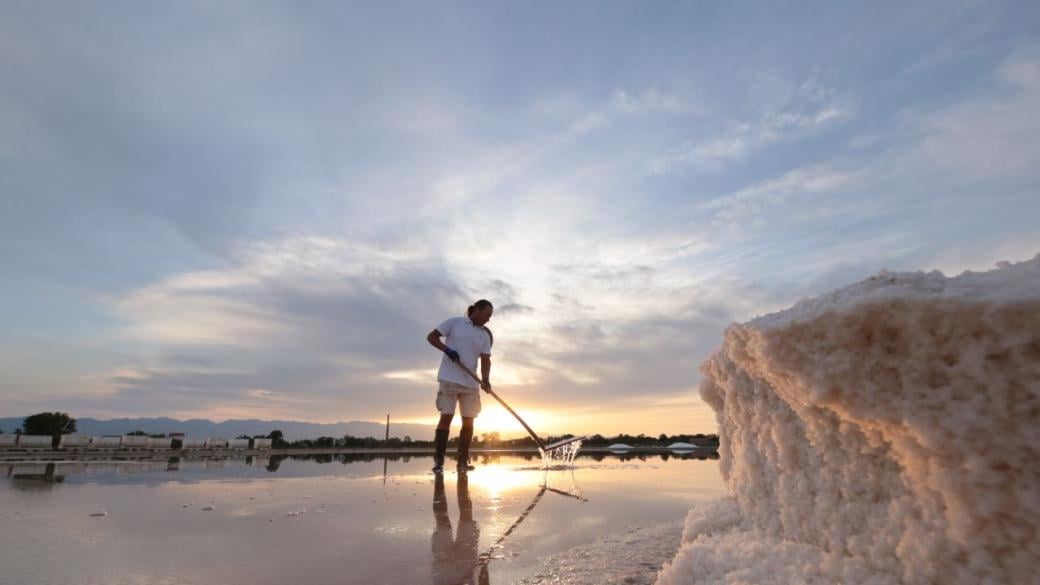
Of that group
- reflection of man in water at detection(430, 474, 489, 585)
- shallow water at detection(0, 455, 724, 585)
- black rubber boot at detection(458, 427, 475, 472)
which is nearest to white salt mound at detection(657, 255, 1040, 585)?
reflection of man in water at detection(430, 474, 489, 585)

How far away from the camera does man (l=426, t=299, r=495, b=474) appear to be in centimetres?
746

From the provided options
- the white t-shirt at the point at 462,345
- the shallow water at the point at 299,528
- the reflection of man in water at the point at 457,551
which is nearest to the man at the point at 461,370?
the white t-shirt at the point at 462,345

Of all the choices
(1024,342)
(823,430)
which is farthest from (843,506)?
(1024,342)

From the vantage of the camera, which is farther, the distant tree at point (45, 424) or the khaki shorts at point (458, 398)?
the distant tree at point (45, 424)

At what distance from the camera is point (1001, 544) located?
864 millimetres

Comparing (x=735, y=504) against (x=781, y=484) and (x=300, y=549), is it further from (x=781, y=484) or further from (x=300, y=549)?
(x=300, y=549)

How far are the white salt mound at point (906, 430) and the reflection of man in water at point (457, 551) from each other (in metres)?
1.25

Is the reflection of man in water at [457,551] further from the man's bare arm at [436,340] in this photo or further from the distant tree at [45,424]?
the distant tree at [45,424]

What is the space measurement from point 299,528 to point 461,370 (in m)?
4.31

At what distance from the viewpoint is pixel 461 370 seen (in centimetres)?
752

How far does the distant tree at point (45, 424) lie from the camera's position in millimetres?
19906

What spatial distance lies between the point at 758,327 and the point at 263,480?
657cm

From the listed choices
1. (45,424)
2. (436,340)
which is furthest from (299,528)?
(45,424)

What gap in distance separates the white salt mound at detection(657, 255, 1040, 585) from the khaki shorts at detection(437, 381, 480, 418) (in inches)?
252
